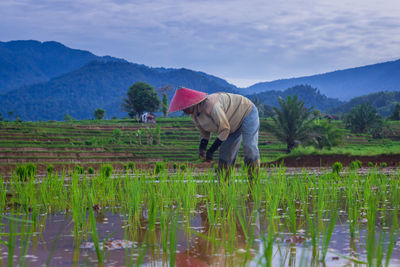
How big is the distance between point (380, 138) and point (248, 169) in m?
42.5

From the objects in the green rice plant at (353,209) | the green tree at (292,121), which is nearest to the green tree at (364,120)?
the green tree at (292,121)

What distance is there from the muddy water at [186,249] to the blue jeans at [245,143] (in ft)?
8.45

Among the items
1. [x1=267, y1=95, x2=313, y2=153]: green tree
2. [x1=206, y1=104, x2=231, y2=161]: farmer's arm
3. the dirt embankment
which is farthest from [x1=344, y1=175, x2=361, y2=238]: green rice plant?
[x1=267, y1=95, x2=313, y2=153]: green tree

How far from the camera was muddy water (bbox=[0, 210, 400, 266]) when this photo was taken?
1953 mm

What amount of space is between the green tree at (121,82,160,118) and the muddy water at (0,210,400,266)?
72.2 metres

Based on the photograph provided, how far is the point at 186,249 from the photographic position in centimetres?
225

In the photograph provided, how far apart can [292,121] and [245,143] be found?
18.4 m

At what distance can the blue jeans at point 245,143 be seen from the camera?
18.1ft

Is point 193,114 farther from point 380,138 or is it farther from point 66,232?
point 380,138

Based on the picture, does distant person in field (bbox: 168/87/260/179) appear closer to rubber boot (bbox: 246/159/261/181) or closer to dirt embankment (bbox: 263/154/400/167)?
rubber boot (bbox: 246/159/261/181)

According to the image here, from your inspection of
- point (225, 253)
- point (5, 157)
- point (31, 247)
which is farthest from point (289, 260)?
point (5, 157)

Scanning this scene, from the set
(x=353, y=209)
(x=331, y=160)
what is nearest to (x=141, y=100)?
(x=331, y=160)

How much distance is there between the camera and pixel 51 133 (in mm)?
35188

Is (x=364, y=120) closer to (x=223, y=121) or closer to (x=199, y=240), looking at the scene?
(x=223, y=121)
